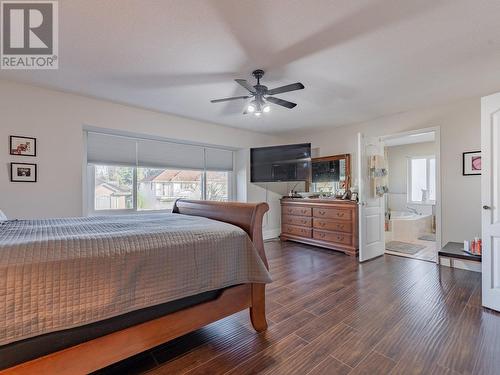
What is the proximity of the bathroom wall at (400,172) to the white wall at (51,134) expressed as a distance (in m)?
6.85

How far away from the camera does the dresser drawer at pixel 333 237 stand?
4.06 meters

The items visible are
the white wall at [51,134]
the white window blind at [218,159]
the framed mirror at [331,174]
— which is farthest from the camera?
the white window blind at [218,159]

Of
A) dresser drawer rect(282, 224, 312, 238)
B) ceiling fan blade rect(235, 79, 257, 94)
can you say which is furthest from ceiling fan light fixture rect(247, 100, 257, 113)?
dresser drawer rect(282, 224, 312, 238)

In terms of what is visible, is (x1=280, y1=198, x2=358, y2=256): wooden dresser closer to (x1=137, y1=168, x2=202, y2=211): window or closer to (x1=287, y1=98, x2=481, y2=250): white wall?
(x1=287, y1=98, x2=481, y2=250): white wall

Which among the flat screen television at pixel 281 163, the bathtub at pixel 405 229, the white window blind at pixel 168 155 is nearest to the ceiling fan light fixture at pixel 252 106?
the flat screen television at pixel 281 163

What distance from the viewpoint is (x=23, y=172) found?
2.78 metres

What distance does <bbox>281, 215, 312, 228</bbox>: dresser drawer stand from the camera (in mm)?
4685

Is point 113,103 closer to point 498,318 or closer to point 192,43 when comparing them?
point 192,43

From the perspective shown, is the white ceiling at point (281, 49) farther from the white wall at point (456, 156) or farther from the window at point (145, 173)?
the window at point (145, 173)

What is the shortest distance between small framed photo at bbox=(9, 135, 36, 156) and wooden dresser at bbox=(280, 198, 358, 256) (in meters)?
4.12

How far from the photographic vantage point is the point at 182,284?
4.67ft

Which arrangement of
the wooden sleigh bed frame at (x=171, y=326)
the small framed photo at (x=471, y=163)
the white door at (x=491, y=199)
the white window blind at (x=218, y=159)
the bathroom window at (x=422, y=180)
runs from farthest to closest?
1. the bathroom window at (x=422, y=180)
2. the white window blind at (x=218, y=159)
3. the small framed photo at (x=471, y=163)
4. the white door at (x=491, y=199)
5. the wooden sleigh bed frame at (x=171, y=326)

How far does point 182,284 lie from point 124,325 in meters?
0.35

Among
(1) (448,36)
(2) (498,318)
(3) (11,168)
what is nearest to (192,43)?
(1) (448,36)
